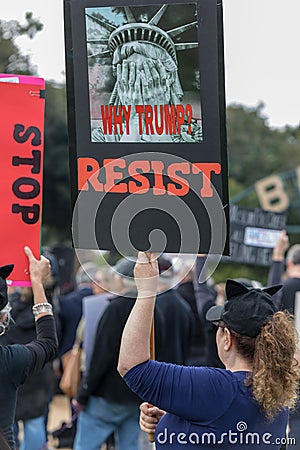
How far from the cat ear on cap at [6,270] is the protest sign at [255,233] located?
447cm

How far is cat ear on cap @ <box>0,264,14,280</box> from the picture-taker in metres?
3.51

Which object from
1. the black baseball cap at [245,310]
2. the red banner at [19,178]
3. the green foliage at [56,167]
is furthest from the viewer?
the green foliage at [56,167]

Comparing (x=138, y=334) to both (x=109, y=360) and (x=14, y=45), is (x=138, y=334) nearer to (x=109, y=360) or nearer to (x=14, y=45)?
(x=109, y=360)

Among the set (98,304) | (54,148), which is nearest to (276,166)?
(54,148)

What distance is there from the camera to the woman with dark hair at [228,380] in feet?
9.93

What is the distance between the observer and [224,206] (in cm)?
328

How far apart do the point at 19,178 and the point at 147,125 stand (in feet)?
2.58

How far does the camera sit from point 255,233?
7.88 m

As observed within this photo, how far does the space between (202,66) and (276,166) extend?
29356mm

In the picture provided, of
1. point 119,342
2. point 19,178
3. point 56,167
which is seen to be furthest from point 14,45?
point 56,167

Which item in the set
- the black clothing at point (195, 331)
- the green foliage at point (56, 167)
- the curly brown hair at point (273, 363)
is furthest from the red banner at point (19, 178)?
the green foliage at point (56, 167)

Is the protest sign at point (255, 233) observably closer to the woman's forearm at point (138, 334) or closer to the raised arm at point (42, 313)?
the raised arm at point (42, 313)

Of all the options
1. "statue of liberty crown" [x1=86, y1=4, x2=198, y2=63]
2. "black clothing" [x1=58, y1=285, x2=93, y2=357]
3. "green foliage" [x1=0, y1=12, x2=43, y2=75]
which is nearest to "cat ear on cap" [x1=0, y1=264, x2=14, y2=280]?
"statue of liberty crown" [x1=86, y1=4, x2=198, y2=63]

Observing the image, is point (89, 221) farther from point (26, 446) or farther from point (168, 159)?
point (26, 446)
